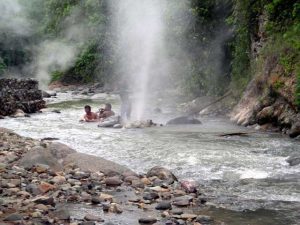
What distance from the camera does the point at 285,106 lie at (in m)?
14.2

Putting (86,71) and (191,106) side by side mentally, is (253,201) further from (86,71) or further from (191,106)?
(86,71)

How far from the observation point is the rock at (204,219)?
6.31 meters

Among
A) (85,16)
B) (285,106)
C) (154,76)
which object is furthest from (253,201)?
(85,16)

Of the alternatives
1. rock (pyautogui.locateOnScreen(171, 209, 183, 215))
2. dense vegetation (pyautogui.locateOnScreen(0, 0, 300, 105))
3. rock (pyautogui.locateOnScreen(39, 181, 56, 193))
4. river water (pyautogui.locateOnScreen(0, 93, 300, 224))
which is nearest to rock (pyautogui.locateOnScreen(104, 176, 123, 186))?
rock (pyautogui.locateOnScreen(39, 181, 56, 193))

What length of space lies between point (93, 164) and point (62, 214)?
9.09ft

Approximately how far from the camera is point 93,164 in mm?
9047

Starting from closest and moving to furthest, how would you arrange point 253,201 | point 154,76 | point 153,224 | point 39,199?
point 153,224 → point 39,199 → point 253,201 → point 154,76

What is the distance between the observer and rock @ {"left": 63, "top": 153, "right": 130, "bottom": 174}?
8.81 m

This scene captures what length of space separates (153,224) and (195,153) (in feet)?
15.3

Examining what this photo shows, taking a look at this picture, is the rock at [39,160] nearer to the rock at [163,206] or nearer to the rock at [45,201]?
the rock at [45,201]

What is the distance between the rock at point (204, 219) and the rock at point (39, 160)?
331 centimetres

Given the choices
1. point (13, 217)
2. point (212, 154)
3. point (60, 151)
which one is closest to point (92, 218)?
point (13, 217)

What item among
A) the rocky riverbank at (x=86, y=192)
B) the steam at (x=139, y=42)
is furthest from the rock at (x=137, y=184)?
the steam at (x=139, y=42)

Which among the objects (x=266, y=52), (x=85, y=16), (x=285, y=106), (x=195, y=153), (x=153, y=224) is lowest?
(x=153, y=224)
